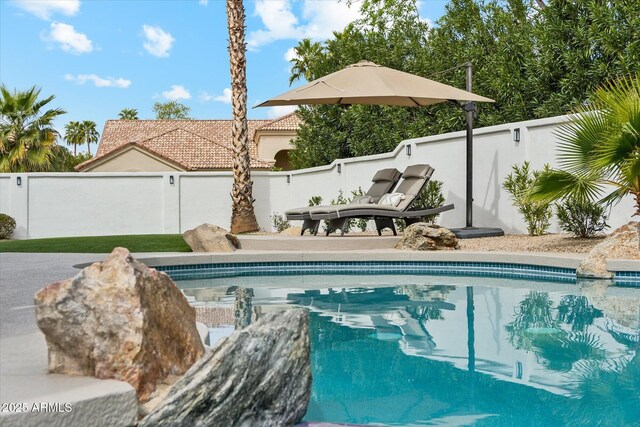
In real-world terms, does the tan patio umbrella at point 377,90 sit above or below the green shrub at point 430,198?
above

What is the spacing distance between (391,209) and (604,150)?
432cm

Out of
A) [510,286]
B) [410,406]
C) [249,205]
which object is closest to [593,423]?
[410,406]

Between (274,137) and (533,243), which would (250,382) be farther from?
(274,137)

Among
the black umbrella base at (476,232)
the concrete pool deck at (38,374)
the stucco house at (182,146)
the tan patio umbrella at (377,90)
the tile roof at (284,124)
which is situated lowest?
the concrete pool deck at (38,374)

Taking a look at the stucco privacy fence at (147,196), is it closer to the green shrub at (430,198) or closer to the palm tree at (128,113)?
the green shrub at (430,198)

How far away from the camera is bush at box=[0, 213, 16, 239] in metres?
18.5

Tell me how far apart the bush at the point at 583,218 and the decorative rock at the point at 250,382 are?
9049 millimetres

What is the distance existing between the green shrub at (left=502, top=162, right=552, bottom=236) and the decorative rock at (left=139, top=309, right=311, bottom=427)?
9521mm

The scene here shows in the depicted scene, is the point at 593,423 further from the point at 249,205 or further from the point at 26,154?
the point at 26,154

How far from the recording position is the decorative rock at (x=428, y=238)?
453 inches

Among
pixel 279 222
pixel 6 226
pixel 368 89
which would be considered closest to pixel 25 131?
pixel 6 226

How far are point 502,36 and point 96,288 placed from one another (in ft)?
50.5

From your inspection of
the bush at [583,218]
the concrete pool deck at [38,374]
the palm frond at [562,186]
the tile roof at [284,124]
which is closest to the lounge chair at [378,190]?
the bush at [583,218]

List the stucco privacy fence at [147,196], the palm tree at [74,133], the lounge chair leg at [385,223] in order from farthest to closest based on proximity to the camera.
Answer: the palm tree at [74,133], the stucco privacy fence at [147,196], the lounge chair leg at [385,223]
